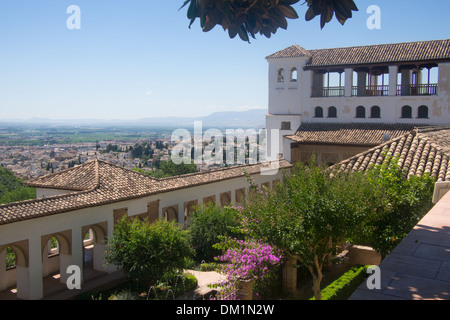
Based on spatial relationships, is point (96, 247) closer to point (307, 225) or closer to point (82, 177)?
point (82, 177)

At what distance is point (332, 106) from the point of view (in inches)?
1261

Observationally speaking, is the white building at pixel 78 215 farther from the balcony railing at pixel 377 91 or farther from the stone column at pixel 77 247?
the balcony railing at pixel 377 91

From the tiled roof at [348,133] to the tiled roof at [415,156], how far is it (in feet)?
31.5

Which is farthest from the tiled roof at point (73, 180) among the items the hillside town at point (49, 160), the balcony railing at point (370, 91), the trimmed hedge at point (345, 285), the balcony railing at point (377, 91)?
the hillside town at point (49, 160)

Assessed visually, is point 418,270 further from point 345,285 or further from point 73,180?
point 73,180

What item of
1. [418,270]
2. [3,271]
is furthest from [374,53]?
[418,270]

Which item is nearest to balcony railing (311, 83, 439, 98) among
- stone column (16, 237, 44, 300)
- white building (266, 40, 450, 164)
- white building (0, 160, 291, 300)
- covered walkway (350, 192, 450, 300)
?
white building (266, 40, 450, 164)

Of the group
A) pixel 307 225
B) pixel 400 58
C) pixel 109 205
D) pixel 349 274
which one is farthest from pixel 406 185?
pixel 400 58

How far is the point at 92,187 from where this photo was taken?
14734 millimetres

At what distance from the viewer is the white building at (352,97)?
91.8ft

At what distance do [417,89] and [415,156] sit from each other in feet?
57.9

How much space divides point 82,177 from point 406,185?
1118 centimetres

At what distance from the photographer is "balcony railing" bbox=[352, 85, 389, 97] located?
3072 cm

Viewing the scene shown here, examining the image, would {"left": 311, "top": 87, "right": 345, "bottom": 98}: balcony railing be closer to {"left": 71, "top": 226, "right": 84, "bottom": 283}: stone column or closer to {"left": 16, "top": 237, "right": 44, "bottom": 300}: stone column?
{"left": 71, "top": 226, "right": 84, "bottom": 283}: stone column
